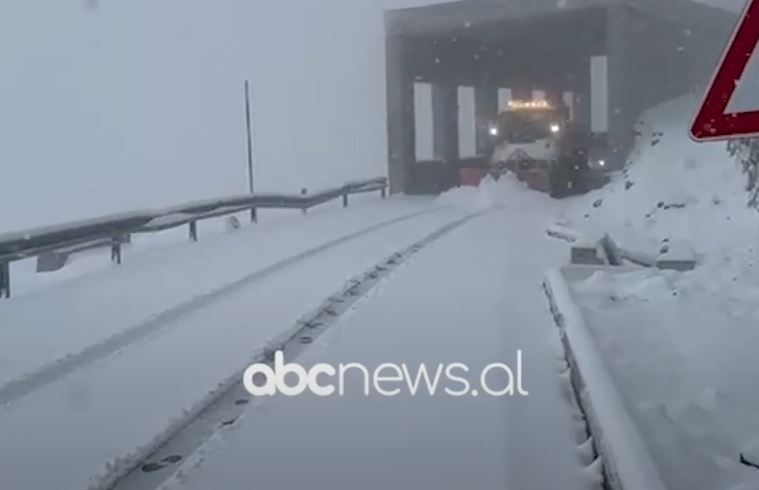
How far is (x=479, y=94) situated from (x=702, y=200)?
15139 mm

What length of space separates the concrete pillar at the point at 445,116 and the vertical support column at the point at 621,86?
1839 centimetres

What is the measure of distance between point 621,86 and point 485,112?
41.5 feet

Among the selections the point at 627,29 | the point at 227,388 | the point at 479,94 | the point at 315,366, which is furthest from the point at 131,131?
the point at 479,94

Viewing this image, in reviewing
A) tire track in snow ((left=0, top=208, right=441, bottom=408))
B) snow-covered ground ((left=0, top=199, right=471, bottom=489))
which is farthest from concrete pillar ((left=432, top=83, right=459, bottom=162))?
tire track in snow ((left=0, top=208, right=441, bottom=408))

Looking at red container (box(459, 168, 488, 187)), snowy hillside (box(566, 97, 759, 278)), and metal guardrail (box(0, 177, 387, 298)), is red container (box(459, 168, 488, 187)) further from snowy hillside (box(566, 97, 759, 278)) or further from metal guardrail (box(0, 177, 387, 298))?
snowy hillside (box(566, 97, 759, 278))

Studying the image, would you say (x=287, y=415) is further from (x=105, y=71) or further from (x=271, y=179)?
(x=271, y=179)

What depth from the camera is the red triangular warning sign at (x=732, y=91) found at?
2.90 meters

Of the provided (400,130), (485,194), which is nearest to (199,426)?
(485,194)

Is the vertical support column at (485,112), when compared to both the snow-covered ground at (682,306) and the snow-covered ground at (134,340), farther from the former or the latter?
the snow-covered ground at (682,306)

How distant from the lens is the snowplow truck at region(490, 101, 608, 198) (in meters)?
7.82

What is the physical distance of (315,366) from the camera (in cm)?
427

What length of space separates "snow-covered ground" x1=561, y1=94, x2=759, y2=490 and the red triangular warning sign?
3.71 ft

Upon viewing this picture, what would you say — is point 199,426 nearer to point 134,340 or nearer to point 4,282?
point 134,340

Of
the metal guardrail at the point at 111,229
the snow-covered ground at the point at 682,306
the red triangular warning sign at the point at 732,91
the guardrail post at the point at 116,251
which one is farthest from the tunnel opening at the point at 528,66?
the guardrail post at the point at 116,251
